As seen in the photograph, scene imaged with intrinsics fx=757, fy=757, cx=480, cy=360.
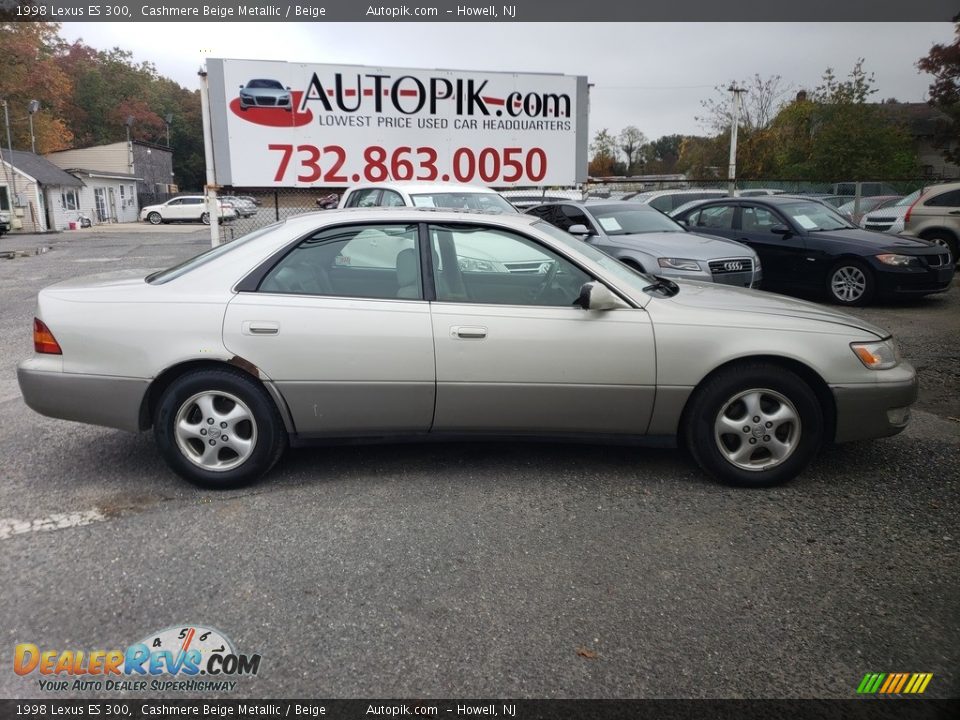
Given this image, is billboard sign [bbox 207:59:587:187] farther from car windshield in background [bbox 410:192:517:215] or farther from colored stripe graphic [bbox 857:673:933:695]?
colored stripe graphic [bbox 857:673:933:695]

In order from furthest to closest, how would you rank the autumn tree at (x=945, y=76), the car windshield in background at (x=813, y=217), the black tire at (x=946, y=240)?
the autumn tree at (x=945, y=76) → the black tire at (x=946, y=240) → the car windshield in background at (x=813, y=217)

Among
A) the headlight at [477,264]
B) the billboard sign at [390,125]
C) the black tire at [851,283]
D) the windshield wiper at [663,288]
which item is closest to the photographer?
the headlight at [477,264]

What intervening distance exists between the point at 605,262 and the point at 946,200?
39.7ft

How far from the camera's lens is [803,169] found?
1171 inches

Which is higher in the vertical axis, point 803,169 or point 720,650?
point 803,169

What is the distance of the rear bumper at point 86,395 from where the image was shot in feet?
13.4

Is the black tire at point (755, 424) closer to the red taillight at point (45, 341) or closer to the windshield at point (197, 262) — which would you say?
the windshield at point (197, 262)

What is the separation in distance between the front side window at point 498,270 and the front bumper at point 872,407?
5.15 feet

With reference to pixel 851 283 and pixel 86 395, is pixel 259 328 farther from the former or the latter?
pixel 851 283

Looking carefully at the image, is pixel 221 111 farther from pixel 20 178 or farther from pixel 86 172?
pixel 86 172

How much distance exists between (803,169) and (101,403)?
30563mm

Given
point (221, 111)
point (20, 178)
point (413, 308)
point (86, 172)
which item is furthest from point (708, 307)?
point (86, 172)

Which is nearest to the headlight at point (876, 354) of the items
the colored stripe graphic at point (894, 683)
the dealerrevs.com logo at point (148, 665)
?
the colored stripe graphic at point (894, 683)

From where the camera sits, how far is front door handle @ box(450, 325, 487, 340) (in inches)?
161
